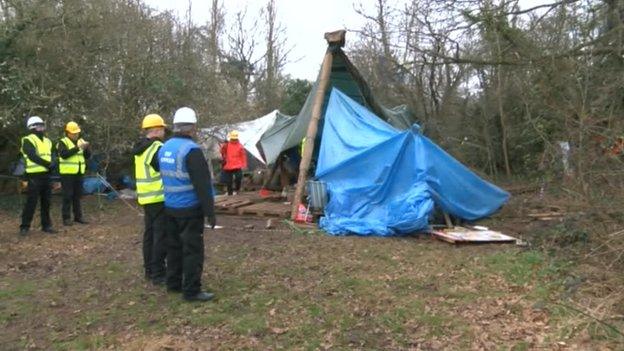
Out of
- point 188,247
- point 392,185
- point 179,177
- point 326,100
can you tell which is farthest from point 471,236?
point 326,100

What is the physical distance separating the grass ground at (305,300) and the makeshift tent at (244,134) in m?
7.92

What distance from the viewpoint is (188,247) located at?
6027 millimetres

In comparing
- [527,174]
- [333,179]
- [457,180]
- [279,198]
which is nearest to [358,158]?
[333,179]

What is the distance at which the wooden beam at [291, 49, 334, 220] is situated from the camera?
1155cm

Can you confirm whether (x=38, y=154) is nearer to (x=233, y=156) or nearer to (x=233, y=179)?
(x=233, y=156)

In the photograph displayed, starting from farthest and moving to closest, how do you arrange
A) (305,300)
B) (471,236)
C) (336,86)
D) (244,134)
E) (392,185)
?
(244,134) → (336,86) → (392,185) → (471,236) → (305,300)

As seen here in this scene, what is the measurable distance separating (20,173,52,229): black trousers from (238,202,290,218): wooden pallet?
3.77 metres

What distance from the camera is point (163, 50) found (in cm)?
1539

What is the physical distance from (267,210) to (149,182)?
18.0 feet

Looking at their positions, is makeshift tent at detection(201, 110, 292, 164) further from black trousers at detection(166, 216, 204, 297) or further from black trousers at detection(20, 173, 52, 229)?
black trousers at detection(166, 216, 204, 297)

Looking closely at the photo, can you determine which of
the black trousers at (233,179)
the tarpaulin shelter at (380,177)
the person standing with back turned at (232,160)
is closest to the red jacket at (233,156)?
the person standing with back turned at (232,160)

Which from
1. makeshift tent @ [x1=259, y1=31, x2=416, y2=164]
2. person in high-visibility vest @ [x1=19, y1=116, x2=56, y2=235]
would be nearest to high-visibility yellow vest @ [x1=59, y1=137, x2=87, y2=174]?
person in high-visibility vest @ [x1=19, y1=116, x2=56, y2=235]

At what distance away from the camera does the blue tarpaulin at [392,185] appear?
10055 millimetres

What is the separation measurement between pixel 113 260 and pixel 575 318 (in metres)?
5.61
